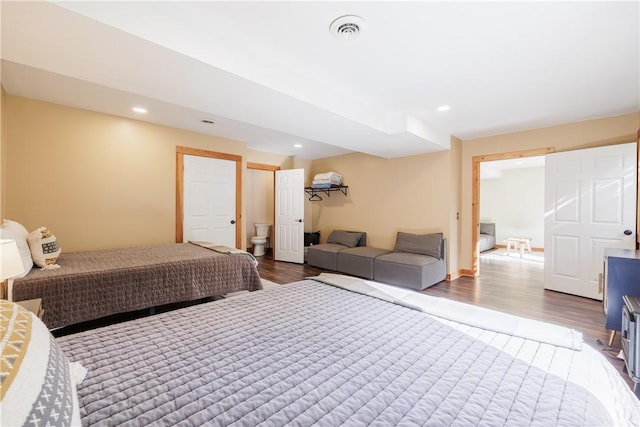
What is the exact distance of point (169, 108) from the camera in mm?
3488

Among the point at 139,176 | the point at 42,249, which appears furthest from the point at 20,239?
the point at 139,176

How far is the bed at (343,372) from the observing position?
816mm

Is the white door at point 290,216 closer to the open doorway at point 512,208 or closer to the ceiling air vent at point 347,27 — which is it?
the ceiling air vent at point 347,27

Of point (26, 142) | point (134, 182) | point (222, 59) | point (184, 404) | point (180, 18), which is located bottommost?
point (184, 404)

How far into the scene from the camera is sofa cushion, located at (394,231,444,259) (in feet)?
14.2

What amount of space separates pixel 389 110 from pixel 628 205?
10.2 ft

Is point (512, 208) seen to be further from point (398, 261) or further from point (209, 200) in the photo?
point (209, 200)

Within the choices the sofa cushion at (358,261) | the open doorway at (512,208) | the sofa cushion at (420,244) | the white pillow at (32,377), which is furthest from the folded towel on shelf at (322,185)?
the white pillow at (32,377)

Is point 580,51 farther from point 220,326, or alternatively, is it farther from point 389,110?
point 220,326

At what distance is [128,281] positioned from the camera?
2.52 meters

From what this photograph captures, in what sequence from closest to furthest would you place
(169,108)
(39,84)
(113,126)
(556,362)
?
(556,362)
(39,84)
(169,108)
(113,126)

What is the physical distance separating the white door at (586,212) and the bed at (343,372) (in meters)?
3.16

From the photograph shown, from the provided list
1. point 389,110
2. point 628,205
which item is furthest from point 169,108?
point 628,205

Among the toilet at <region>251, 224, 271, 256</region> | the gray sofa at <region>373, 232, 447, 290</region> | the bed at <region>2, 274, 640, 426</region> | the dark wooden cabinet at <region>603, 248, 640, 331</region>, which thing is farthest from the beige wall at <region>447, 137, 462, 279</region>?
the toilet at <region>251, 224, 271, 256</region>
